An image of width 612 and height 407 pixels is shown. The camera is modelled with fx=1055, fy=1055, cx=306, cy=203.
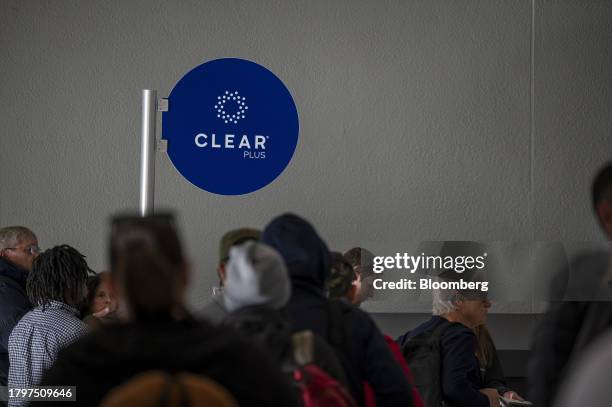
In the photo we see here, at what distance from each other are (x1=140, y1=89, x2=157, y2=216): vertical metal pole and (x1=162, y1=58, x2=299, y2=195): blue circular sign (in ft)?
0.16

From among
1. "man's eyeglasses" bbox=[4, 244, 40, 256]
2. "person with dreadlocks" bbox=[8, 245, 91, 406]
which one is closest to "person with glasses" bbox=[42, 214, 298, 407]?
"person with dreadlocks" bbox=[8, 245, 91, 406]

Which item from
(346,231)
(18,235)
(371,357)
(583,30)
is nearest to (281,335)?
(371,357)

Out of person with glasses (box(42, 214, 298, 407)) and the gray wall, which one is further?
the gray wall

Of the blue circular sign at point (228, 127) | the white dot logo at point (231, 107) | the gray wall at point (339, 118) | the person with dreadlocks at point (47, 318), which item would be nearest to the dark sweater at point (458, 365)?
the blue circular sign at point (228, 127)

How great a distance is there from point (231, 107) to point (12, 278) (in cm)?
134

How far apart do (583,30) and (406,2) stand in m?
1.03

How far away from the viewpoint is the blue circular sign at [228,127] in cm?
372

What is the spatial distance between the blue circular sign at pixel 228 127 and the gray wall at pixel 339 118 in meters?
1.99

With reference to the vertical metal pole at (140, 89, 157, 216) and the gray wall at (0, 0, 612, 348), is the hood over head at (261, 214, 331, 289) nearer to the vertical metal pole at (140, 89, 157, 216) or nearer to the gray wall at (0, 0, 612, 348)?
the vertical metal pole at (140, 89, 157, 216)

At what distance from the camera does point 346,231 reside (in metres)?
5.90

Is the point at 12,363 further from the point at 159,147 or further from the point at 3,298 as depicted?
the point at 159,147

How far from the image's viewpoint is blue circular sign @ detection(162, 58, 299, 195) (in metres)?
3.72

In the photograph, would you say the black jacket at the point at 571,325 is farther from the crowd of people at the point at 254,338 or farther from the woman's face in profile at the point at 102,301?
the woman's face in profile at the point at 102,301

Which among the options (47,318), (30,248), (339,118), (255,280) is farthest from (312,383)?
→ (339,118)
